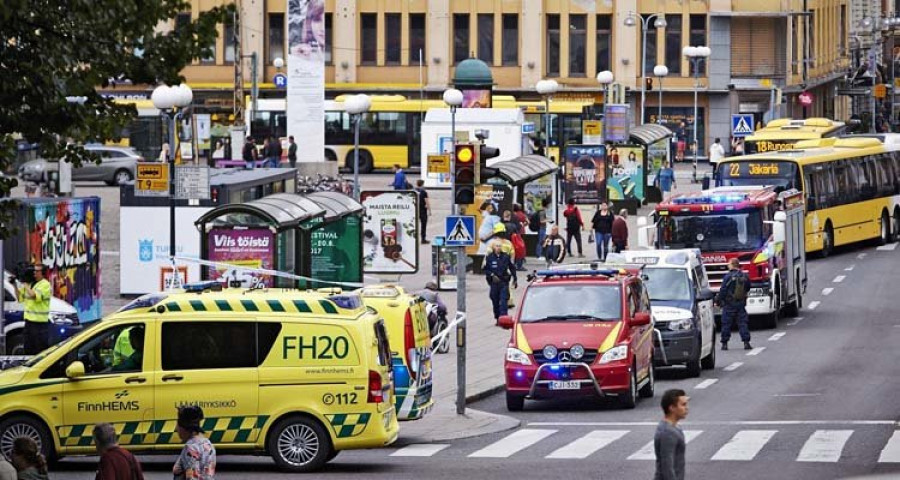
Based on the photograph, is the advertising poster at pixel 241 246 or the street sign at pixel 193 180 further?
the advertising poster at pixel 241 246

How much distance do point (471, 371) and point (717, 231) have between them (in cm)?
985

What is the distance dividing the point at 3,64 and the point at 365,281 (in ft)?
76.7

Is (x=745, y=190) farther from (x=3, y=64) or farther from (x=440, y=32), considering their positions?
(x=440, y=32)

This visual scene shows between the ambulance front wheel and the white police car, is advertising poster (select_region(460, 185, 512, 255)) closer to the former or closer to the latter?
the white police car

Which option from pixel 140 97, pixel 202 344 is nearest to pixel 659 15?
pixel 140 97

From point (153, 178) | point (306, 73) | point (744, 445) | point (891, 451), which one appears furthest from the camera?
point (306, 73)

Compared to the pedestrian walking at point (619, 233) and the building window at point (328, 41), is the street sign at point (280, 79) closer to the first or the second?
the building window at point (328, 41)

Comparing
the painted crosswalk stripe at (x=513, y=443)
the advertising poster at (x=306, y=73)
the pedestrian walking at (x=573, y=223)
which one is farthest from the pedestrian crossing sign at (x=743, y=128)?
the painted crosswalk stripe at (x=513, y=443)

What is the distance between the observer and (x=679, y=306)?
101 feet

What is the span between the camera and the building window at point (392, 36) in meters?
99.9

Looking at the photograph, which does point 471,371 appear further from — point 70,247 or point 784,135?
point 784,135

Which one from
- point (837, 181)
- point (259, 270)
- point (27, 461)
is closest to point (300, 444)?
point (27, 461)

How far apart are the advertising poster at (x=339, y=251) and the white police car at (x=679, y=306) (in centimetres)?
542

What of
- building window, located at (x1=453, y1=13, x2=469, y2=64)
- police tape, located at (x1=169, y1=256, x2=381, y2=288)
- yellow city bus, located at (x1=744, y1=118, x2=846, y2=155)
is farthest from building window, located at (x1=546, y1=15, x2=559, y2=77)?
police tape, located at (x1=169, y1=256, x2=381, y2=288)
